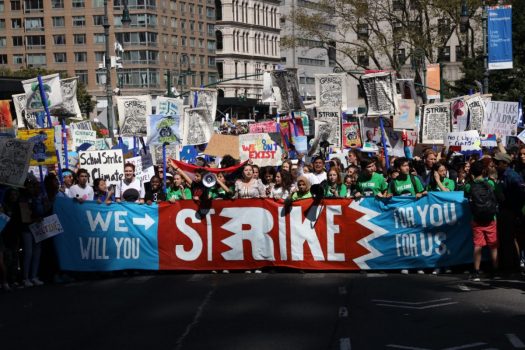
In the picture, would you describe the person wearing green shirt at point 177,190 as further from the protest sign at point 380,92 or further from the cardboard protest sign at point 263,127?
the cardboard protest sign at point 263,127

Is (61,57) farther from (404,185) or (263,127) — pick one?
A: (404,185)

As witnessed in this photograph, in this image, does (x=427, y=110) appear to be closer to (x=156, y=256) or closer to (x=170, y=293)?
(x=156, y=256)

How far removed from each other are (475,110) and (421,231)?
799cm

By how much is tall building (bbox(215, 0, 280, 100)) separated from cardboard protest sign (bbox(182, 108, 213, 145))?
103m

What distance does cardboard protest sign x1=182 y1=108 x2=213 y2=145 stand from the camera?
2056cm

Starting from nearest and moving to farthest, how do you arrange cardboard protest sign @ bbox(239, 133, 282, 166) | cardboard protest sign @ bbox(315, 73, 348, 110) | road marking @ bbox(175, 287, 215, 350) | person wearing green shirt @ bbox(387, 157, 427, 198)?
road marking @ bbox(175, 287, 215, 350) < person wearing green shirt @ bbox(387, 157, 427, 198) < cardboard protest sign @ bbox(239, 133, 282, 166) < cardboard protest sign @ bbox(315, 73, 348, 110)

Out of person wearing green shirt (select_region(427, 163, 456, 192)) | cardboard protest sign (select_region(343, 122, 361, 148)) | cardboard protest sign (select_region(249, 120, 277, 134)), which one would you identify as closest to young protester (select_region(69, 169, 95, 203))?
person wearing green shirt (select_region(427, 163, 456, 192))

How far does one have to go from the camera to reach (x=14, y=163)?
15.7 metres

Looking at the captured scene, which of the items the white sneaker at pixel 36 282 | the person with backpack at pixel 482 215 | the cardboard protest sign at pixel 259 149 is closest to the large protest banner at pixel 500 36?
the cardboard protest sign at pixel 259 149

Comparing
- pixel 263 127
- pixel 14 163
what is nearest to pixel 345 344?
pixel 14 163

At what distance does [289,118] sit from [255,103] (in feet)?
308

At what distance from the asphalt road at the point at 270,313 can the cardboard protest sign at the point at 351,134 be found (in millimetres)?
9891

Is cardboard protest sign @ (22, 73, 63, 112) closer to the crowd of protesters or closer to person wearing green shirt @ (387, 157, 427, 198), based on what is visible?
the crowd of protesters

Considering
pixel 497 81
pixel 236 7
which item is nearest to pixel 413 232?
pixel 497 81
